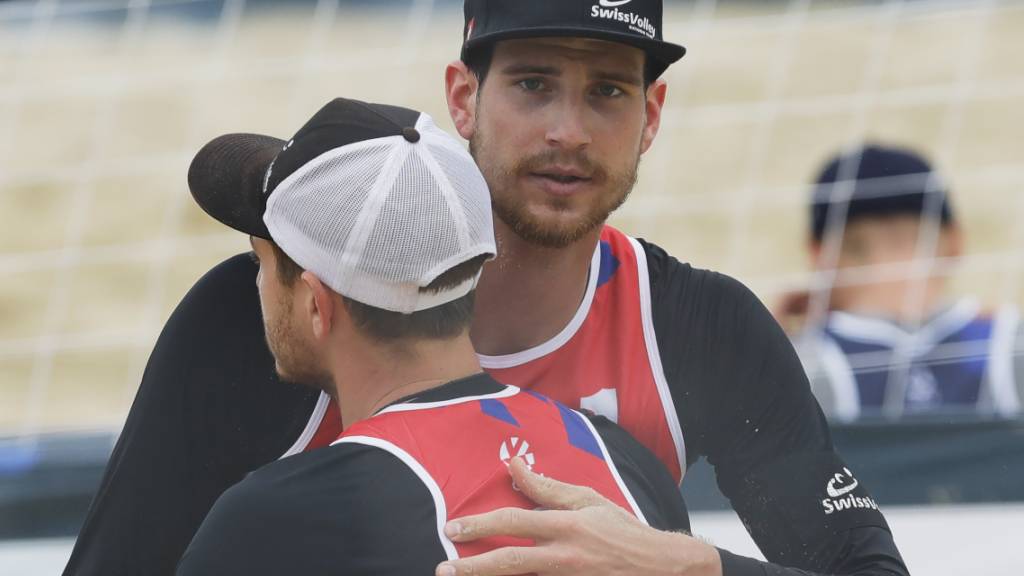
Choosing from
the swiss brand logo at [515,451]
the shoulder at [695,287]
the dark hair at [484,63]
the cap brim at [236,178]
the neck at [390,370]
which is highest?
the dark hair at [484,63]

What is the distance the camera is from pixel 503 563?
1.62m

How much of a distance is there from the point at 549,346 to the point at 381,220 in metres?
0.68

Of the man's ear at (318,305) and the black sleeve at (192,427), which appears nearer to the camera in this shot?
the man's ear at (318,305)

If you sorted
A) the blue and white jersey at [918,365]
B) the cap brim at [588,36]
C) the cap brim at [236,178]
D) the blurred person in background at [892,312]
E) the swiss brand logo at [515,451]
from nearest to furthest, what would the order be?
the swiss brand logo at [515,451] → the cap brim at [236,178] → the cap brim at [588,36] → the blue and white jersey at [918,365] → the blurred person in background at [892,312]

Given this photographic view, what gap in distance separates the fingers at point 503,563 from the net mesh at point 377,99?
6.28 meters

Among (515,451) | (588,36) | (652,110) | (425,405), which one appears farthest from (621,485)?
(652,110)

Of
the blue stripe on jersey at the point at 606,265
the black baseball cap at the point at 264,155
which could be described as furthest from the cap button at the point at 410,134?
the blue stripe on jersey at the point at 606,265

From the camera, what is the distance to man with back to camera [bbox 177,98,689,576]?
159cm

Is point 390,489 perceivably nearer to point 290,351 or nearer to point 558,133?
point 290,351

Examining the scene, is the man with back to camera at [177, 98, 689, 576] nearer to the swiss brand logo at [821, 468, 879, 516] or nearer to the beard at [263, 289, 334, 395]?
the beard at [263, 289, 334, 395]

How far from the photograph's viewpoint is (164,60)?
986 cm

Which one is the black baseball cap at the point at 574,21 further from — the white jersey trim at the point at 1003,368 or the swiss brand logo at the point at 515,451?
the white jersey trim at the point at 1003,368

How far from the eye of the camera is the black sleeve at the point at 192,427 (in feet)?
7.25

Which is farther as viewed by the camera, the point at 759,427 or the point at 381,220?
the point at 759,427
